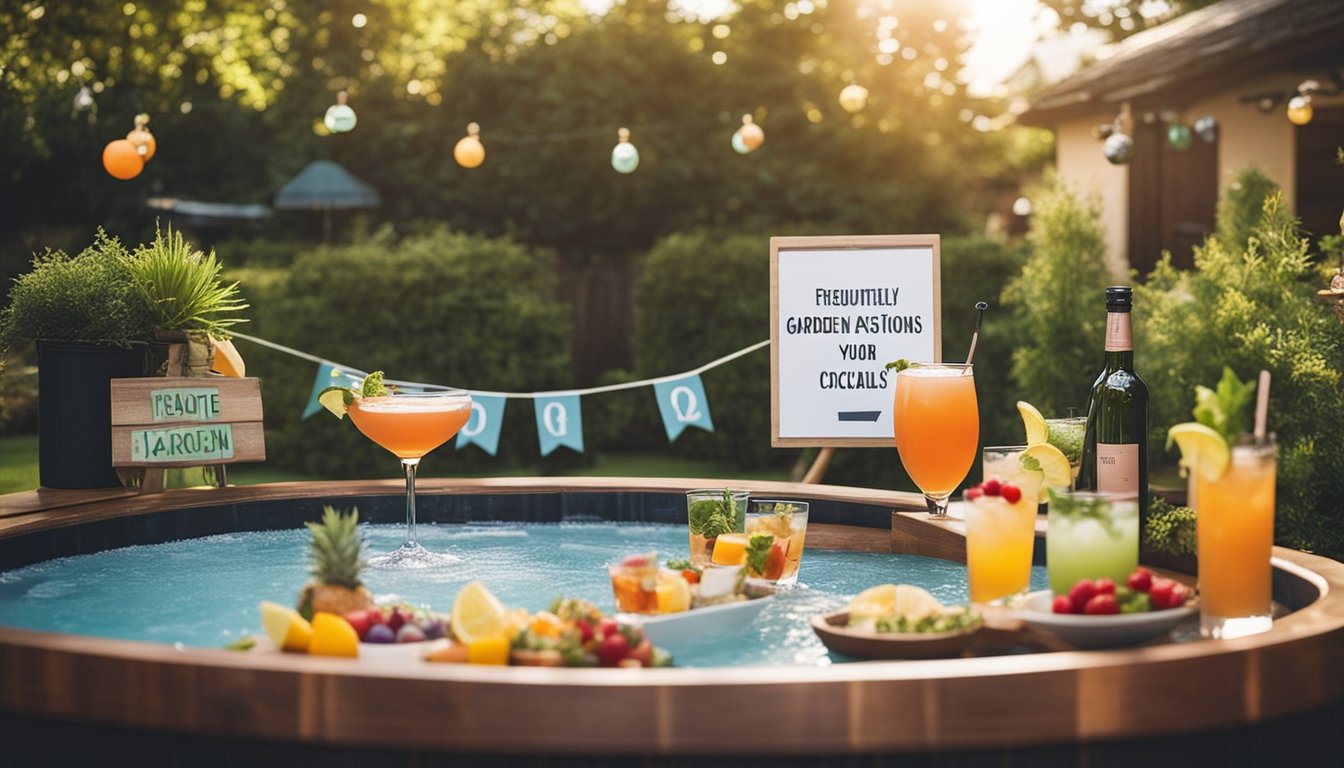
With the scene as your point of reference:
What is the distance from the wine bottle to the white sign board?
885 mm

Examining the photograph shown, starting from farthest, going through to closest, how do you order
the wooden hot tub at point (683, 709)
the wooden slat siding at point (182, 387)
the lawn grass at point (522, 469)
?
the lawn grass at point (522, 469) → the wooden slat siding at point (182, 387) → the wooden hot tub at point (683, 709)

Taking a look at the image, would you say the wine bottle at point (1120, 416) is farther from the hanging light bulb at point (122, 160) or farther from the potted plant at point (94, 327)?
the hanging light bulb at point (122, 160)

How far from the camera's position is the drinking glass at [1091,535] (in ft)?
6.46

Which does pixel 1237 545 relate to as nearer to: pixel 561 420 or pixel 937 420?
pixel 937 420

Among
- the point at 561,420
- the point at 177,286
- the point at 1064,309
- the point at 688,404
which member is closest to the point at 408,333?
the point at 1064,309

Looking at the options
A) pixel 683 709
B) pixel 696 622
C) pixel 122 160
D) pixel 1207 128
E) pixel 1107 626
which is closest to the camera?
pixel 683 709

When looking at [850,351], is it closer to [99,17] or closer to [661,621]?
[661,621]

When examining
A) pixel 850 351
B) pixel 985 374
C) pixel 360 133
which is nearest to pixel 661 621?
pixel 850 351

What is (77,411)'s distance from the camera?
320cm

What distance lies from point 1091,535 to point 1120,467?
0.52 meters

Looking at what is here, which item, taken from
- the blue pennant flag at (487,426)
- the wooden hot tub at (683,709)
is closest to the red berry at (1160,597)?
the wooden hot tub at (683,709)

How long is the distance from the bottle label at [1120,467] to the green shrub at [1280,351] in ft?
8.42

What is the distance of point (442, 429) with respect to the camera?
9.73 feet

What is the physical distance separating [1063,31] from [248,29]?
1282cm
